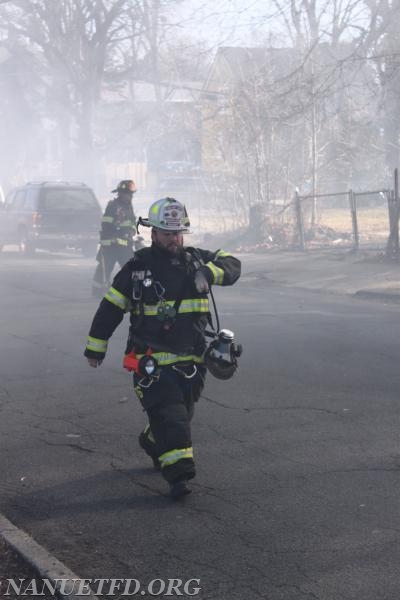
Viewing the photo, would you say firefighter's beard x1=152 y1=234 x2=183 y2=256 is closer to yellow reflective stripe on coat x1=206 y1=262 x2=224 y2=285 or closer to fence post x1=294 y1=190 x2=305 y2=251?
yellow reflective stripe on coat x1=206 y1=262 x2=224 y2=285

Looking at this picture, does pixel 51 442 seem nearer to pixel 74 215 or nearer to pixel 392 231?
pixel 392 231

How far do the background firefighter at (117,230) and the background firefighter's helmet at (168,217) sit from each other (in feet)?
27.3

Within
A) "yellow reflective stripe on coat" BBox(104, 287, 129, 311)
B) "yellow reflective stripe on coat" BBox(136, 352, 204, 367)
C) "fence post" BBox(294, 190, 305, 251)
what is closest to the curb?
"yellow reflective stripe on coat" BBox(136, 352, 204, 367)

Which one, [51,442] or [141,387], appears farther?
[51,442]

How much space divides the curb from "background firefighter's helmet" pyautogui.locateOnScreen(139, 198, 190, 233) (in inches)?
72.3

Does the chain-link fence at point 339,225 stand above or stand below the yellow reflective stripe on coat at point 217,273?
below

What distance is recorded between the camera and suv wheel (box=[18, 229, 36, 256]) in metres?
24.5

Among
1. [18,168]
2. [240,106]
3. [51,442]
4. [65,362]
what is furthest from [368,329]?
[18,168]

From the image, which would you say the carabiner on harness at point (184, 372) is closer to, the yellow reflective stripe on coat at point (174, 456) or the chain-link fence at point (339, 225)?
the yellow reflective stripe on coat at point (174, 456)

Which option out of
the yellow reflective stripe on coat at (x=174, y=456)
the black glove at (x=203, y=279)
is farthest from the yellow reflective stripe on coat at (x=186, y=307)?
the yellow reflective stripe on coat at (x=174, y=456)

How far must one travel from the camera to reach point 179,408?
5.64 m

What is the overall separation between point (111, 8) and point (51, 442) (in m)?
36.6

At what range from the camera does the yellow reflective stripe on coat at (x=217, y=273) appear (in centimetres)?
581

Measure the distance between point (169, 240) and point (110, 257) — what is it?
29.6 feet
